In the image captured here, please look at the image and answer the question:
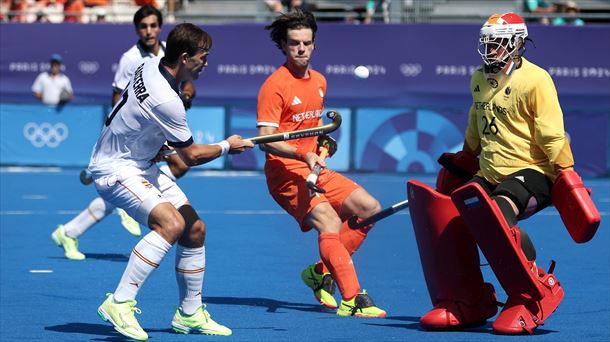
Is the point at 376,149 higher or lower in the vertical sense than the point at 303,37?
lower

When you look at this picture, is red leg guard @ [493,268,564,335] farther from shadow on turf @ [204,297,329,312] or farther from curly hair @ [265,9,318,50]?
curly hair @ [265,9,318,50]

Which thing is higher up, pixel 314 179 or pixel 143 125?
pixel 143 125

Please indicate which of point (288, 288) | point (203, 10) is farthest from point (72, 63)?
point (288, 288)

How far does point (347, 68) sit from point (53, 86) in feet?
17.3

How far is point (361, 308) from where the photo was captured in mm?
7883

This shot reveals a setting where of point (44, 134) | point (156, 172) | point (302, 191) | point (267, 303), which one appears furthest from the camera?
point (44, 134)

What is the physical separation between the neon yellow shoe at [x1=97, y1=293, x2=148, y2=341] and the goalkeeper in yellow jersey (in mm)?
1779

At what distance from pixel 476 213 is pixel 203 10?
1720cm

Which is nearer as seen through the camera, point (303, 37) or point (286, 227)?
point (303, 37)

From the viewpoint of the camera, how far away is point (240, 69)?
21672 mm

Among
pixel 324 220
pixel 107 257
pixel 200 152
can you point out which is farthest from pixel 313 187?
pixel 107 257

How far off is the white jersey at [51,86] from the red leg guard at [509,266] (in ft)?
50.2

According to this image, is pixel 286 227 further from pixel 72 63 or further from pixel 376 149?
pixel 72 63

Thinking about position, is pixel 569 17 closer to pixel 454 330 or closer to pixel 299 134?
pixel 299 134
